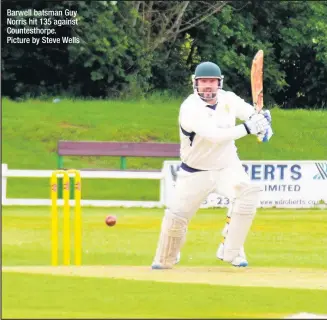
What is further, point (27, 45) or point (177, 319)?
point (27, 45)

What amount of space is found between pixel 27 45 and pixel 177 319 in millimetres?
24001

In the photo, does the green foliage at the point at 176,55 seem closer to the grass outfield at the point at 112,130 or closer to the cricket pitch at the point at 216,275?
the grass outfield at the point at 112,130

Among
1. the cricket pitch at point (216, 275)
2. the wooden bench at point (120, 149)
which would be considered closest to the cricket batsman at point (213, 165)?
the cricket pitch at point (216, 275)

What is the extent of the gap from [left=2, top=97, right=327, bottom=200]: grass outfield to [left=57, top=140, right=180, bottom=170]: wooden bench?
3.50 m

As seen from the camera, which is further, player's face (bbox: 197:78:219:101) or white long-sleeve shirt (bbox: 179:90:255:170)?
player's face (bbox: 197:78:219:101)

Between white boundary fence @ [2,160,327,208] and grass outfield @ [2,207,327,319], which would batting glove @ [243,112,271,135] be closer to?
grass outfield @ [2,207,327,319]

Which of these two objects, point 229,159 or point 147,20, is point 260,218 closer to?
point 229,159

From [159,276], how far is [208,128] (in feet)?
3.99

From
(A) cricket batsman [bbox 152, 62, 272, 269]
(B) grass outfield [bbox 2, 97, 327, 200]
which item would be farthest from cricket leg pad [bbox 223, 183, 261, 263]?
(B) grass outfield [bbox 2, 97, 327, 200]

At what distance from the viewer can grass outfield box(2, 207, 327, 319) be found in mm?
8680

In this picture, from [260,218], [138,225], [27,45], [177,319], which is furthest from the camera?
[27,45]

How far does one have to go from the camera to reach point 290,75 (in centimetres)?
3189

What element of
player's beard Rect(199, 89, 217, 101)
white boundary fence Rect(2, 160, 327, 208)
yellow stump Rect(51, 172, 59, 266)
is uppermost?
player's beard Rect(199, 89, 217, 101)

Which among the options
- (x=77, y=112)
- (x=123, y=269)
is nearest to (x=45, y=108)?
(x=77, y=112)
